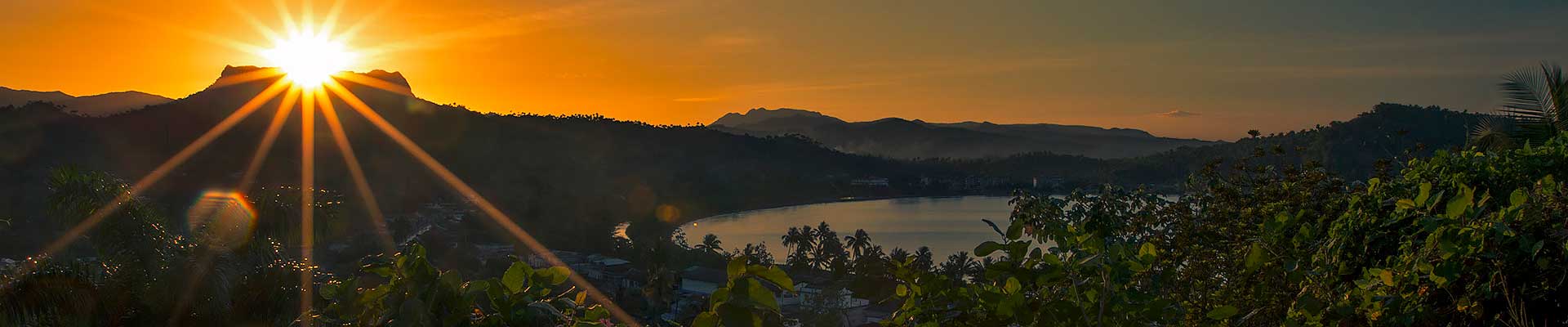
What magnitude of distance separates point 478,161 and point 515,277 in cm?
11508

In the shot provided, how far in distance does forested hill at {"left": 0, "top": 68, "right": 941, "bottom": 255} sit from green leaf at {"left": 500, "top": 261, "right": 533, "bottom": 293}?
147 feet

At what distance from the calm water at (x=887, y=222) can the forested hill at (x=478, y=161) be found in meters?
8.12

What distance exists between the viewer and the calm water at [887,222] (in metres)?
81.3

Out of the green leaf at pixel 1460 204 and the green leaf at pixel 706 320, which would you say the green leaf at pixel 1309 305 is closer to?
the green leaf at pixel 1460 204

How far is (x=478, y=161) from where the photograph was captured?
111 m

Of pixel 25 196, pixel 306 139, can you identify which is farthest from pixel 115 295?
pixel 306 139

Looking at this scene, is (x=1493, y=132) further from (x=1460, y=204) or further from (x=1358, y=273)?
(x=1460, y=204)

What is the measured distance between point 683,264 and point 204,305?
51035 millimetres

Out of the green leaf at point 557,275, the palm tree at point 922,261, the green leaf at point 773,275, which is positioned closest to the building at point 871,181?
the palm tree at point 922,261

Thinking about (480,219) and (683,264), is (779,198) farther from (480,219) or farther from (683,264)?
(683,264)

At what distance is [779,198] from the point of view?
129500 millimetres

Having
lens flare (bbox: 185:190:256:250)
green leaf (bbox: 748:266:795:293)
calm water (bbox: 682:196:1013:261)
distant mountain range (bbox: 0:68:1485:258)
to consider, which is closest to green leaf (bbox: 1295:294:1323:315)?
green leaf (bbox: 748:266:795:293)

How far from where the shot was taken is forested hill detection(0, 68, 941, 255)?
6831 centimetres

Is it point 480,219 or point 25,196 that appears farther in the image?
Answer: point 480,219
